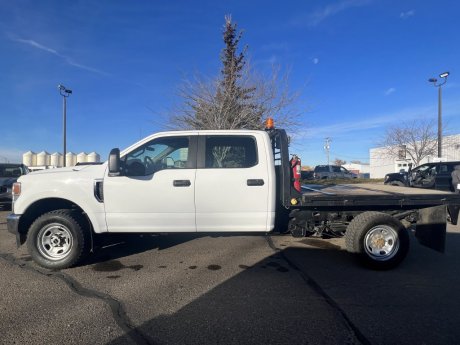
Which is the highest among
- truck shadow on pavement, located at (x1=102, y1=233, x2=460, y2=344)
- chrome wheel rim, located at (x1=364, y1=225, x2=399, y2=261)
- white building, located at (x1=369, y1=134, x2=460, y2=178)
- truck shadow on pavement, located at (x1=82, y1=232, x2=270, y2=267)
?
white building, located at (x1=369, y1=134, x2=460, y2=178)

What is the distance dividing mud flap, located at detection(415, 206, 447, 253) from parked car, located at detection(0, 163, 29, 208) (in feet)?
38.8

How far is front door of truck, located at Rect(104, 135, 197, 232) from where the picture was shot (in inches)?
181

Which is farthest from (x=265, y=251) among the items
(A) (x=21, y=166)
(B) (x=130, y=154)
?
(A) (x=21, y=166)

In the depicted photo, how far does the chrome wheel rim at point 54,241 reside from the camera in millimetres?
4734

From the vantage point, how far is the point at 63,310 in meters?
3.41

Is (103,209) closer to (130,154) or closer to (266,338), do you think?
(130,154)

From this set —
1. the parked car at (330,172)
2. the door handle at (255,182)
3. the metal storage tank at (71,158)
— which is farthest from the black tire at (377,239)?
the metal storage tank at (71,158)

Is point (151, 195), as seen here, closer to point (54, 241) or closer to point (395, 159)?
point (54, 241)

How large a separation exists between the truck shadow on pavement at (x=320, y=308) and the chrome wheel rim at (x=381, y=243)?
9.6 inches

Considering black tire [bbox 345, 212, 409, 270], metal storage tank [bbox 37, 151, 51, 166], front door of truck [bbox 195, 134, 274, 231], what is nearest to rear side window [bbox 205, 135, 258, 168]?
front door of truck [bbox 195, 134, 274, 231]

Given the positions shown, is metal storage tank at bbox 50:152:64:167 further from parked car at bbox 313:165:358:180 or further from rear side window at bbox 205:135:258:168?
rear side window at bbox 205:135:258:168

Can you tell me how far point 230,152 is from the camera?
4.96m

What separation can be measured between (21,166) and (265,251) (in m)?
11.6

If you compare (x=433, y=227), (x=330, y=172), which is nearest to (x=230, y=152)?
(x=433, y=227)
